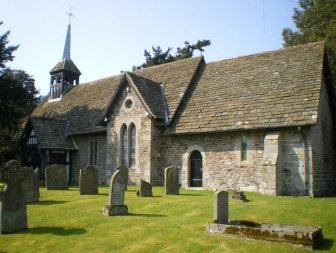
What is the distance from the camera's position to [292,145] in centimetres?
1684

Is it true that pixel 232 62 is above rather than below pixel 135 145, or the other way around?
above

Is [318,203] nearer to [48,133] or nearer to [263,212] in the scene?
[263,212]

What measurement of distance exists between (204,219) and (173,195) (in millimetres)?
5550

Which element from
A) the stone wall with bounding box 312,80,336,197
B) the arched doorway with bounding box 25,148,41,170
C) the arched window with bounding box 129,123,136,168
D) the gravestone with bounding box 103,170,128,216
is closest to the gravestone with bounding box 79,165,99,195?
the arched window with bounding box 129,123,136,168

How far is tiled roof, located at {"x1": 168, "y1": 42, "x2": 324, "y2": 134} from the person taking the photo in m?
17.3

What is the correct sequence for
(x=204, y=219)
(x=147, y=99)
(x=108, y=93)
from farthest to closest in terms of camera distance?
(x=108, y=93), (x=147, y=99), (x=204, y=219)

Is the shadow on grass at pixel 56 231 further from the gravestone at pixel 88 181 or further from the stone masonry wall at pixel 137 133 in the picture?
the stone masonry wall at pixel 137 133

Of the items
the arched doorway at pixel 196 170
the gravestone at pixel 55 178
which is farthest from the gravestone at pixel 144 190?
the gravestone at pixel 55 178

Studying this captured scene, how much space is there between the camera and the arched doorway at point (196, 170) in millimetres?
19812

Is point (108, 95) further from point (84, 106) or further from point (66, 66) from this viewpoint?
point (66, 66)

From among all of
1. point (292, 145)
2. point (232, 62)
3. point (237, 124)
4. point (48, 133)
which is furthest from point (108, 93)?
point (292, 145)

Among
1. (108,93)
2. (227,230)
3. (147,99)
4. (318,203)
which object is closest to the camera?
(227,230)

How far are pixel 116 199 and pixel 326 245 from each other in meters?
6.63

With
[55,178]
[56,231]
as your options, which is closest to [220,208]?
[56,231]
